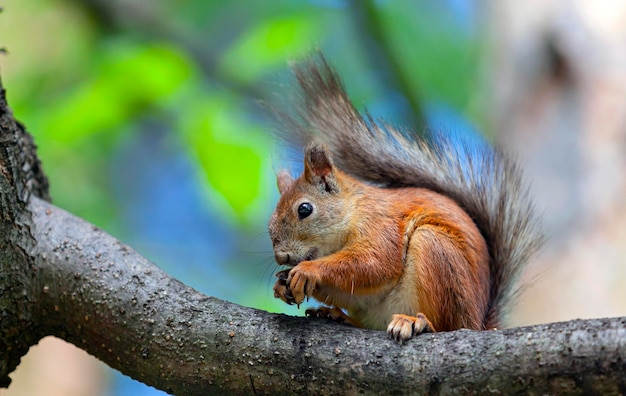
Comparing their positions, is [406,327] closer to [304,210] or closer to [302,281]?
[302,281]

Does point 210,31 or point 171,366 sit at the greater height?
point 210,31

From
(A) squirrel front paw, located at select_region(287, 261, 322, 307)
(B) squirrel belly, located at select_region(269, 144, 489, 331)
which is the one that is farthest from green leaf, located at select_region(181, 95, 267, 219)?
(A) squirrel front paw, located at select_region(287, 261, 322, 307)

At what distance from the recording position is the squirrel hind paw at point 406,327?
1.91m

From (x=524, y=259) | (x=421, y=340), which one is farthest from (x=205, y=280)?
(x=421, y=340)

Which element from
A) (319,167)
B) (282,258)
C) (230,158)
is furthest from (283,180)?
(282,258)

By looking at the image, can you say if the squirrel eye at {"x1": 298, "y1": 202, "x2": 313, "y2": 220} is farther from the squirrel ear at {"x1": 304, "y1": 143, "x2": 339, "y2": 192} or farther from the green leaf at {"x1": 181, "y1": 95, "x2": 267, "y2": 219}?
the green leaf at {"x1": 181, "y1": 95, "x2": 267, "y2": 219}

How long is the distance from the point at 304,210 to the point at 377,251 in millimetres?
363

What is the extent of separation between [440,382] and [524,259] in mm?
1078

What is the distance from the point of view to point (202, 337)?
2.05 meters

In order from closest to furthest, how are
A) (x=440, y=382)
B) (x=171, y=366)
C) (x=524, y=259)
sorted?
(x=440, y=382), (x=171, y=366), (x=524, y=259)

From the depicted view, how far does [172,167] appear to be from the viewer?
6484mm

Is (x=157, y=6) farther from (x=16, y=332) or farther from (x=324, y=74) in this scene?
(x=16, y=332)

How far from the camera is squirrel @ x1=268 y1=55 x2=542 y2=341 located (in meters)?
2.34

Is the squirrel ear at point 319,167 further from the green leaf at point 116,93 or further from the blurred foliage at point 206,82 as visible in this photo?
the green leaf at point 116,93
